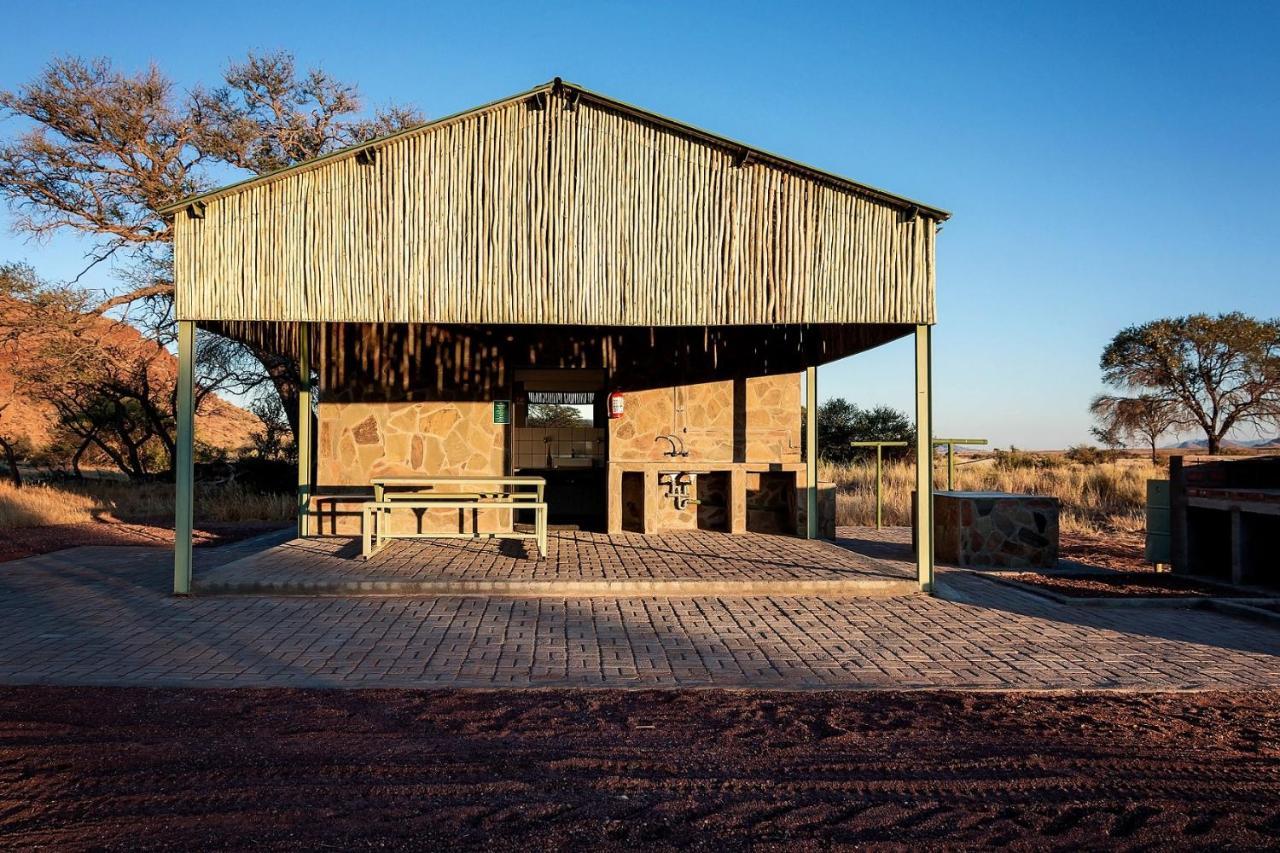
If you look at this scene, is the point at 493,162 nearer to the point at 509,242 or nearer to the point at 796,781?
the point at 509,242

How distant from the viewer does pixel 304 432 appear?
39.0ft

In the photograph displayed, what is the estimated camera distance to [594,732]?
4.57 m

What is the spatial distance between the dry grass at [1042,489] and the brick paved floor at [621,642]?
8094mm

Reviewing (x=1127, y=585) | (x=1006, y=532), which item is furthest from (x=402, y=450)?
(x=1127, y=585)

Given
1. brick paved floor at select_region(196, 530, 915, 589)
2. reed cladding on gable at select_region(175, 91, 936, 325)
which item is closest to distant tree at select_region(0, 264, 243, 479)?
brick paved floor at select_region(196, 530, 915, 589)

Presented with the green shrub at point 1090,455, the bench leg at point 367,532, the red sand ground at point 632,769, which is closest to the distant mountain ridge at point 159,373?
the bench leg at point 367,532

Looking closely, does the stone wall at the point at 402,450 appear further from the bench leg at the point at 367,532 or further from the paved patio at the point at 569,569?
the bench leg at the point at 367,532

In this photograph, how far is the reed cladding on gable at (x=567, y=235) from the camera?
8305 mm

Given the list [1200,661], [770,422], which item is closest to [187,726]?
[1200,661]

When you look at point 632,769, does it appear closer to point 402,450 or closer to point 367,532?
point 367,532

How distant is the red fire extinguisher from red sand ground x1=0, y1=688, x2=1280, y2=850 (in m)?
7.08

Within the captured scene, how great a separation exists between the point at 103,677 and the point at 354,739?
2212mm

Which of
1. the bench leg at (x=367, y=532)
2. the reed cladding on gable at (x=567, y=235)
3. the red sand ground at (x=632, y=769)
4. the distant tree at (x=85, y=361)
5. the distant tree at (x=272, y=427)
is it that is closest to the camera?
the red sand ground at (x=632, y=769)

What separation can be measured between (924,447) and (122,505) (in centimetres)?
1620
